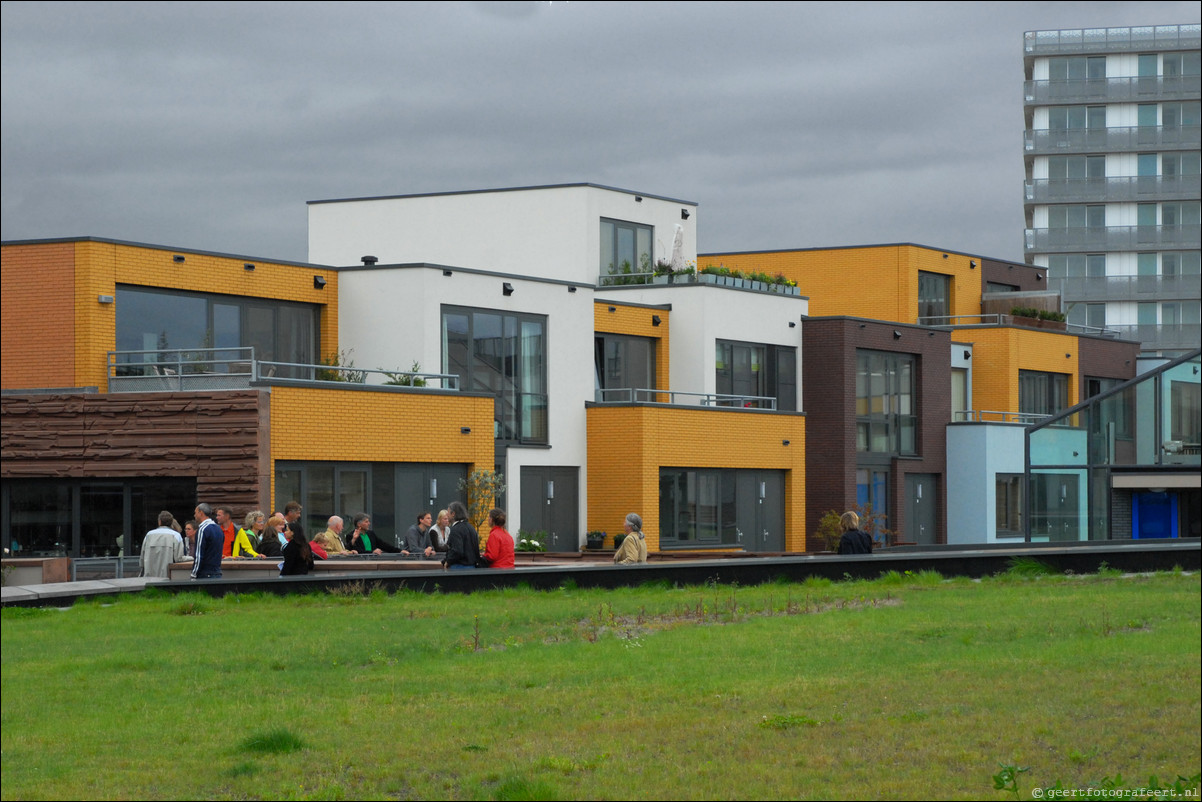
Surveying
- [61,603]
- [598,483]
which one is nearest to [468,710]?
[61,603]

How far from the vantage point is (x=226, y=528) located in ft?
72.1

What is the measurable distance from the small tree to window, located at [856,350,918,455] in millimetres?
14459

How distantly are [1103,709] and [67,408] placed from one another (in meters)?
21.9

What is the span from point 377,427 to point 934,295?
2730cm

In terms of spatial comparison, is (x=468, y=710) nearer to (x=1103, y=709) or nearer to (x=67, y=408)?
(x=1103, y=709)

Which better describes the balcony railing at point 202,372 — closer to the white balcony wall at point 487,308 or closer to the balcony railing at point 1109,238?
the white balcony wall at point 487,308

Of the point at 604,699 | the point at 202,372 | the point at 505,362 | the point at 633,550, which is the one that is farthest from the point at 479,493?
the point at 604,699

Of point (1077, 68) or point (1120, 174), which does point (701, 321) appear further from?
point (1077, 68)

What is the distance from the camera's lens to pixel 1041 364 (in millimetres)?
48719

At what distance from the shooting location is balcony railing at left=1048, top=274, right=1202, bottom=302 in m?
84.8

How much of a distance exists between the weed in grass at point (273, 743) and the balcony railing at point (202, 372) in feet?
56.7

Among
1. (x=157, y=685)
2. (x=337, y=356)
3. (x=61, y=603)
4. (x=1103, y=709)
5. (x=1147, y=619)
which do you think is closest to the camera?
(x=1103, y=709)

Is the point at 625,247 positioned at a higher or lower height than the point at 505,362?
higher

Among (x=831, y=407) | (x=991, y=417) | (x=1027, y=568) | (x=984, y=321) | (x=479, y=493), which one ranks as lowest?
(x=1027, y=568)
